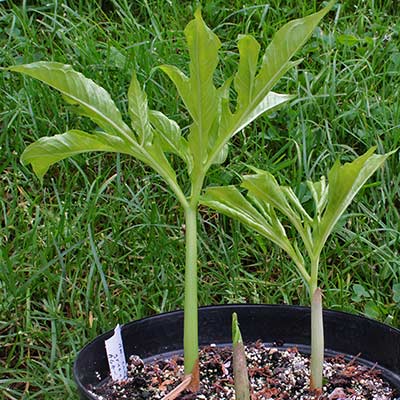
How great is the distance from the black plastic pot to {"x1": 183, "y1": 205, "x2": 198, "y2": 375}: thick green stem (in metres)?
0.13

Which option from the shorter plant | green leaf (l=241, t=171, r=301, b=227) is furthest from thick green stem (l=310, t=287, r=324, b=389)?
green leaf (l=241, t=171, r=301, b=227)

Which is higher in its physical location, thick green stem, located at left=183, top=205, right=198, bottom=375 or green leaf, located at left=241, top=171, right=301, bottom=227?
green leaf, located at left=241, top=171, right=301, bottom=227

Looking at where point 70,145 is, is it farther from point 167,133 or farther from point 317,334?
point 317,334

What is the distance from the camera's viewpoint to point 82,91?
1.08 m

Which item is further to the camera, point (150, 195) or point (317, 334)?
point (150, 195)

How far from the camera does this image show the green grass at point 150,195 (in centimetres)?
172

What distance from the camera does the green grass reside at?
1.72 metres

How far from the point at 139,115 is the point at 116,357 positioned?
1.18 feet

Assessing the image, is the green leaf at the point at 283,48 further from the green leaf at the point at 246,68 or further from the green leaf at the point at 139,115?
the green leaf at the point at 139,115

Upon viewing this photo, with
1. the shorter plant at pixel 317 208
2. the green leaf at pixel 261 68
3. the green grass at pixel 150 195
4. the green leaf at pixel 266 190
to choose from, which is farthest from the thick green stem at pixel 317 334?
the green grass at pixel 150 195

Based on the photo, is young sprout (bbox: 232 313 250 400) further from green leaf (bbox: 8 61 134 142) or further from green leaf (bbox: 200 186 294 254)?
green leaf (bbox: 8 61 134 142)

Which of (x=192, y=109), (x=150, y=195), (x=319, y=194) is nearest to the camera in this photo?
(x=192, y=109)

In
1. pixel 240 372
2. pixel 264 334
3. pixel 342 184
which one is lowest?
pixel 240 372

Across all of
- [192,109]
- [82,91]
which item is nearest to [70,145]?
[82,91]
